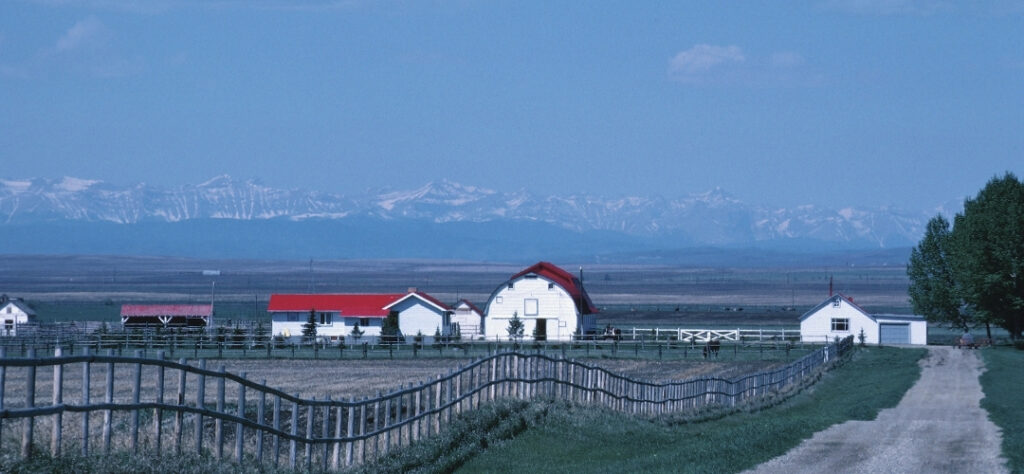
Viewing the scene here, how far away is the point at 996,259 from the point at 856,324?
34.6ft

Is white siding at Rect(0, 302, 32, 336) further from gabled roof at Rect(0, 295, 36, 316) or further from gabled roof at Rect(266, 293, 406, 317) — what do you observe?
gabled roof at Rect(266, 293, 406, 317)

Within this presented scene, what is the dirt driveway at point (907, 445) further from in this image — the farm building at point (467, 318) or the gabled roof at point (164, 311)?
the gabled roof at point (164, 311)

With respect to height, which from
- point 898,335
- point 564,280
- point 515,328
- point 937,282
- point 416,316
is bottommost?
point 898,335

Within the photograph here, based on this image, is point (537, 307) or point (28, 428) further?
point (537, 307)

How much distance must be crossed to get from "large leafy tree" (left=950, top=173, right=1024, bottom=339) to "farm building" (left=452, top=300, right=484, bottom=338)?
31.4 meters

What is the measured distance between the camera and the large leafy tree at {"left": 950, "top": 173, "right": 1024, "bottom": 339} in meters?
83.9

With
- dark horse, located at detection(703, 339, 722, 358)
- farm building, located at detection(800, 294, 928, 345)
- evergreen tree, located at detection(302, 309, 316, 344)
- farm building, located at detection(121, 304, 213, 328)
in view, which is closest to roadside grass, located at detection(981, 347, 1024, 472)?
farm building, located at detection(800, 294, 928, 345)

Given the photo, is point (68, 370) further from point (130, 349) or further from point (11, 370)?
point (130, 349)

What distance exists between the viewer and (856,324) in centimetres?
9144

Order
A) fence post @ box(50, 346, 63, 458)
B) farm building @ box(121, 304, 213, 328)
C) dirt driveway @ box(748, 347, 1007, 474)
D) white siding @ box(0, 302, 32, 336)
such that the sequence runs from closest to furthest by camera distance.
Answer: fence post @ box(50, 346, 63, 458) < dirt driveway @ box(748, 347, 1007, 474) < farm building @ box(121, 304, 213, 328) < white siding @ box(0, 302, 32, 336)

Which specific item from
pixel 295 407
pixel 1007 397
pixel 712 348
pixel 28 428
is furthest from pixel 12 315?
pixel 28 428

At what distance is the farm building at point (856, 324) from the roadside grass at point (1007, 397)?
1181 cm

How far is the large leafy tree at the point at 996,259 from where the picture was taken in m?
83.9

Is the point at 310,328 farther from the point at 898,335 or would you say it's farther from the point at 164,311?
the point at 898,335
